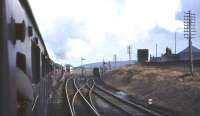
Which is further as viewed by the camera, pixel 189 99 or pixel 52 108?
pixel 189 99

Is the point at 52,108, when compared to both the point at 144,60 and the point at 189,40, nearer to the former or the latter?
the point at 189,40

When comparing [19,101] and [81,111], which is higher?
[19,101]

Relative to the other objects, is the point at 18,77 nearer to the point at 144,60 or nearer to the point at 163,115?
the point at 163,115

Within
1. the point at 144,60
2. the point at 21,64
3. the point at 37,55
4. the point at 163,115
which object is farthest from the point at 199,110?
the point at 144,60

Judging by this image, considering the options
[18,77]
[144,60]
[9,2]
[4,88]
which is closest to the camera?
[4,88]

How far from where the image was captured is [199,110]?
2642cm

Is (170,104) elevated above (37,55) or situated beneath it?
situated beneath

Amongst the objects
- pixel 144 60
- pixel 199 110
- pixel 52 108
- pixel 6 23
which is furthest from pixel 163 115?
pixel 144 60

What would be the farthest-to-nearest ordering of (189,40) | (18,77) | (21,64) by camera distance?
(189,40) → (21,64) → (18,77)

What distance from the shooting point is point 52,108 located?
2784cm

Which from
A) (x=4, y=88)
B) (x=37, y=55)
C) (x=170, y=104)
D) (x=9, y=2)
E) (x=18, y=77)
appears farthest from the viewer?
(x=170, y=104)

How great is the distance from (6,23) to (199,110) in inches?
946

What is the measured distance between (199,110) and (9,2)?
78.1ft

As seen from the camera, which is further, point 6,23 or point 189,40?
point 189,40
